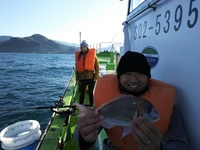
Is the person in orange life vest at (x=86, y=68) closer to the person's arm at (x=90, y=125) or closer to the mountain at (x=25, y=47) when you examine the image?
A: the person's arm at (x=90, y=125)

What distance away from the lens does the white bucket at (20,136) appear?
358cm

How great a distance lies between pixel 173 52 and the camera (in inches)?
79.5

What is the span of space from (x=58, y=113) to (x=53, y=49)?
195656 millimetres

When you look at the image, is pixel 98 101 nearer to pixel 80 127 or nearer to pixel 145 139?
pixel 80 127

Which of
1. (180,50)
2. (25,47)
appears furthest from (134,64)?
(25,47)

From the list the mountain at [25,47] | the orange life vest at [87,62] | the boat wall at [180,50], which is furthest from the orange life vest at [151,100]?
the mountain at [25,47]

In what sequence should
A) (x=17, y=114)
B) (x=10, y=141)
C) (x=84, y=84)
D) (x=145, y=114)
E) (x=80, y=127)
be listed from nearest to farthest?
(x=145, y=114) → (x=80, y=127) → (x=10, y=141) → (x=84, y=84) → (x=17, y=114)

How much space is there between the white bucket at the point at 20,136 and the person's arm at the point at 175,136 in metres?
2.79

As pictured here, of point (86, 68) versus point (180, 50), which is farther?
point (86, 68)

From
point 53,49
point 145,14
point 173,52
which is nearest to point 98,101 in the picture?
point 173,52

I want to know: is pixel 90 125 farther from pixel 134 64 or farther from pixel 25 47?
pixel 25 47

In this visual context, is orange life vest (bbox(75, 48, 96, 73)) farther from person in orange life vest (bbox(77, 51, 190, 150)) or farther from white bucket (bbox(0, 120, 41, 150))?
person in orange life vest (bbox(77, 51, 190, 150))

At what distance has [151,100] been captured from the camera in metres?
1.90

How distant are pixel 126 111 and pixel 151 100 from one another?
0.45 meters
